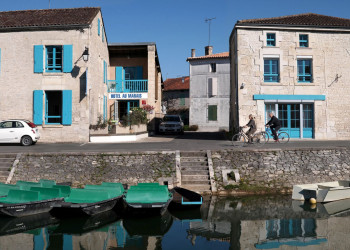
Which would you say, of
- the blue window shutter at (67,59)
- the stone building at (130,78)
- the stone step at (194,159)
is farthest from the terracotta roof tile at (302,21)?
the stone step at (194,159)

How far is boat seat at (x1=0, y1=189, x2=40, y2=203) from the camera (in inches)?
372

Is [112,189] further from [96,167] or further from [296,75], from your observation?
[296,75]

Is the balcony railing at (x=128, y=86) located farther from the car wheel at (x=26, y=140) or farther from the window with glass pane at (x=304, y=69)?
the window with glass pane at (x=304, y=69)

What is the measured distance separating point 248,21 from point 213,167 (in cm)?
1061

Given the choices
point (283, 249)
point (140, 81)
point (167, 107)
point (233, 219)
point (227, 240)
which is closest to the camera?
point (283, 249)

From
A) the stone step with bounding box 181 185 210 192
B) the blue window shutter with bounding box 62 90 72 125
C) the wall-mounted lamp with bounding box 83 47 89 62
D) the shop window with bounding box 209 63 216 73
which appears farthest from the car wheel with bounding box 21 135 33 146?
the shop window with bounding box 209 63 216 73

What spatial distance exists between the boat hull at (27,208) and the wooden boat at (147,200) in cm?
200

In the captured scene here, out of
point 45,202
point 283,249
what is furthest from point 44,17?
point 283,249

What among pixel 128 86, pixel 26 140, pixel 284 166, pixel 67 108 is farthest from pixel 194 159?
pixel 128 86

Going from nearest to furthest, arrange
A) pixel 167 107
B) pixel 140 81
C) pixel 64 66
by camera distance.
A: pixel 64 66 → pixel 140 81 → pixel 167 107

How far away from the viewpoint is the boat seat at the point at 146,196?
9367 millimetres

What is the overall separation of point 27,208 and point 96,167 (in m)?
3.48

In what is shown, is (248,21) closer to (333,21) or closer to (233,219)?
(333,21)

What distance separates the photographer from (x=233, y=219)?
9.40 m
